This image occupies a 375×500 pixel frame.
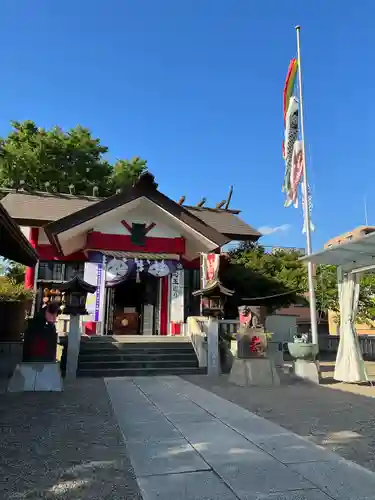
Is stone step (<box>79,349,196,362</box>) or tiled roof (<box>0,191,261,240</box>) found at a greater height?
tiled roof (<box>0,191,261,240</box>)

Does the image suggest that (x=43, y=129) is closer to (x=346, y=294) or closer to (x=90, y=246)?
(x=90, y=246)

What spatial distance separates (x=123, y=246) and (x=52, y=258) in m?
3.22

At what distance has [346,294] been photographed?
32.4ft

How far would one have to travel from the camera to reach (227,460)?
4.09 meters

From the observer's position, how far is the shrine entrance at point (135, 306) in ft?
53.3

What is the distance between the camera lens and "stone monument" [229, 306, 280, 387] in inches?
372

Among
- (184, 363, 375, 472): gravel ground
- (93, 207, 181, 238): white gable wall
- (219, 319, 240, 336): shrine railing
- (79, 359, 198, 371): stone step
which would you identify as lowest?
(184, 363, 375, 472): gravel ground

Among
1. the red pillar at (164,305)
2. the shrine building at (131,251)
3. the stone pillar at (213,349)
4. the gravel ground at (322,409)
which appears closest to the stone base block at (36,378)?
the gravel ground at (322,409)

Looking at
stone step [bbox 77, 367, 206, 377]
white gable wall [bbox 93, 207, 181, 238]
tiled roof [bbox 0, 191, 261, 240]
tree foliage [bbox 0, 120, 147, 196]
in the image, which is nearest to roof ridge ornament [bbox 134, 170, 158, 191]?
white gable wall [bbox 93, 207, 181, 238]

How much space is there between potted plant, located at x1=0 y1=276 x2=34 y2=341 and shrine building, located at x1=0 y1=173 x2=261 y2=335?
91.6 inches

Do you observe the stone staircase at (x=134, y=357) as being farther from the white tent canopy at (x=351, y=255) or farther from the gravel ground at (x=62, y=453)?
the white tent canopy at (x=351, y=255)

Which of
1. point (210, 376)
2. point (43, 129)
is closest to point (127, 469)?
point (210, 376)

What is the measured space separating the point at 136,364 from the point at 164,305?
15.6 ft

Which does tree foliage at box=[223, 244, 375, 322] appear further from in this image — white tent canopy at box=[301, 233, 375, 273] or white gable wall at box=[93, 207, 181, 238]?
white tent canopy at box=[301, 233, 375, 273]
